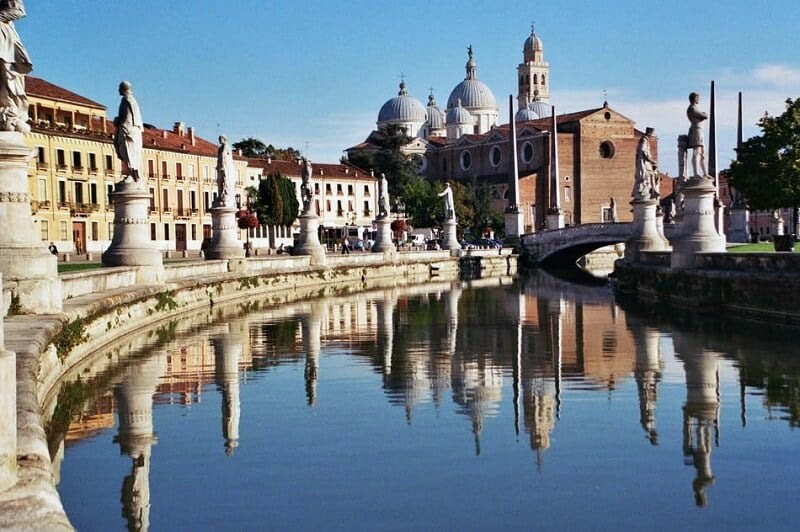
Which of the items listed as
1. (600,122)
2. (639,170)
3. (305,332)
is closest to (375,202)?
(600,122)

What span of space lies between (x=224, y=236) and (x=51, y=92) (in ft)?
117

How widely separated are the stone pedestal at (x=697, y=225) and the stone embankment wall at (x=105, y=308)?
1179 cm

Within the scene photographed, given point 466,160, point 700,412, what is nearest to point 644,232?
point 700,412

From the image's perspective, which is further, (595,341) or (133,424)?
(595,341)

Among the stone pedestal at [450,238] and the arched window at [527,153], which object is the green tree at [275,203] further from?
the arched window at [527,153]

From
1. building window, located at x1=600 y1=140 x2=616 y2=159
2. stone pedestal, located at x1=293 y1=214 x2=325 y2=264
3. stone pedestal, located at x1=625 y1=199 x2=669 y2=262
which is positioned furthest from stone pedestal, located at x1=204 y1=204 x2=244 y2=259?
building window, located at x1=600 y1=140 x2=616 y2=159

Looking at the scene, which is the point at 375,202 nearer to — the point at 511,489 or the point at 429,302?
the point at 429,302

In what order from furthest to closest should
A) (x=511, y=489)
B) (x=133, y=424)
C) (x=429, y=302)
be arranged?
1. (x=429, y=302)
2. (x=133, y=424)
3. (x=511, y=489)

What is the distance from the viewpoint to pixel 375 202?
112 m

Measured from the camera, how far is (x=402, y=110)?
145 metres

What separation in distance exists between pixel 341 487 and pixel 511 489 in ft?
4.83

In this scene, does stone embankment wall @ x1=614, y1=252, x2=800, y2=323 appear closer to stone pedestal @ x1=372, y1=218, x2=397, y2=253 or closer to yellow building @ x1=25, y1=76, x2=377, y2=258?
stone pedestal @ x1=372, y1=218, x2=397, y2=253

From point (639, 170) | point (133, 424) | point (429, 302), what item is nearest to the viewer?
point (133, 424)

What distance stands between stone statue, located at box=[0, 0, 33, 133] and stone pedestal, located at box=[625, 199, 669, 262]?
→ 2762cm
